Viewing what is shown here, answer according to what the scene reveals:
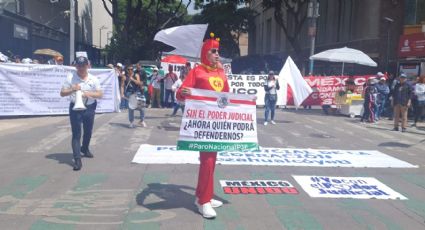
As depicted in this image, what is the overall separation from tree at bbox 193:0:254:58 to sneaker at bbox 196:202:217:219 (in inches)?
1540

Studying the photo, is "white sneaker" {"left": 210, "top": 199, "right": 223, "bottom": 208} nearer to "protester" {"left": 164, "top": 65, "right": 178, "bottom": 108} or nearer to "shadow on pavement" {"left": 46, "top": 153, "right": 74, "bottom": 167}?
"shadow on pavement" {"left": 46, "top": 153, "right": 74, "bottom": 167}

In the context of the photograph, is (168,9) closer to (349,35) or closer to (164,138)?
(349,35)

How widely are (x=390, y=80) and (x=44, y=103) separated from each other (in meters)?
14.0

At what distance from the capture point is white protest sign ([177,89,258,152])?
5539mm

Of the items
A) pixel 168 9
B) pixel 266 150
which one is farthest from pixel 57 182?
pixel 168 9

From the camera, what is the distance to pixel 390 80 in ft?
67.5

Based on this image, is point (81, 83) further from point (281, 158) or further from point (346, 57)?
point (346, 57)

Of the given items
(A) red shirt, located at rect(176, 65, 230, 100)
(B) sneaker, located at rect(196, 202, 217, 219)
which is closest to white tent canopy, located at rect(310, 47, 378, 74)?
(A) red shirt, located at rect(176, 65, 230, 100)

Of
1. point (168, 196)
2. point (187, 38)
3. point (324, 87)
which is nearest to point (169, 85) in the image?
point (187, 38)

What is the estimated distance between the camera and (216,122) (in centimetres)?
566

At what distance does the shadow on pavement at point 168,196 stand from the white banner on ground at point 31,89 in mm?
8613

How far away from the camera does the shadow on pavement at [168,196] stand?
5.82m

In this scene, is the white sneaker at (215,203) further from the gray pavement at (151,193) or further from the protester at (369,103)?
the protester at (369,103)

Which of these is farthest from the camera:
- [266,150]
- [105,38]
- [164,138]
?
[105,38]
